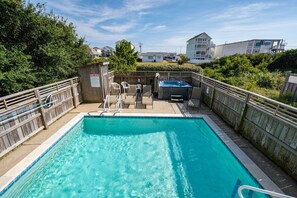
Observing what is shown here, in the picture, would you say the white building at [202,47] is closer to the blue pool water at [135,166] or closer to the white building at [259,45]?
the white building at [259,45]

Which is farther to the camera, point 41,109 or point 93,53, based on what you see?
point 93,53

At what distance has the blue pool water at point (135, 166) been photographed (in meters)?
3.27

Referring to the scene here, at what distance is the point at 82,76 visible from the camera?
763cm

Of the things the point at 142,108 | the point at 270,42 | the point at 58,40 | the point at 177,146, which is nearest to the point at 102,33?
the point at 58,40

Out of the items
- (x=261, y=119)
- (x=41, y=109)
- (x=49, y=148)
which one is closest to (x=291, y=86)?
(x=261, y=119)

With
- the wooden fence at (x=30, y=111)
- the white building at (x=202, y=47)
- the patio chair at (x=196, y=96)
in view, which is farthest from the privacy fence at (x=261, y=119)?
the white building at (x=202, y=47)

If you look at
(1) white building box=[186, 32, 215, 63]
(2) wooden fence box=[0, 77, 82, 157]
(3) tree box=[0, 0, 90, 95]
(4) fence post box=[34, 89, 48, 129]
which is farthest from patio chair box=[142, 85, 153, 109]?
(1) white building box=[186, 32, 215, 63]

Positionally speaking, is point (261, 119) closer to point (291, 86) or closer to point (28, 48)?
point (291, 86)

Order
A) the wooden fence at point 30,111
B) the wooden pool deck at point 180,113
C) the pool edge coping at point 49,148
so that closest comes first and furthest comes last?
1. the pool edge coping at point 49,148
2. the wooden pool deck at point 180,113
3. the wooden fence at point 30,111

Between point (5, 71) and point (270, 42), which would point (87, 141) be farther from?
point (270, 42)

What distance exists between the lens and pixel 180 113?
678 cm

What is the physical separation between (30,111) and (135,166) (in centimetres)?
371

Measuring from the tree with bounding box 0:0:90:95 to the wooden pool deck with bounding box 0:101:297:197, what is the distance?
10.7 feet

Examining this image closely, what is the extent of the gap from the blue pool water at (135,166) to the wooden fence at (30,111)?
0.98 m
